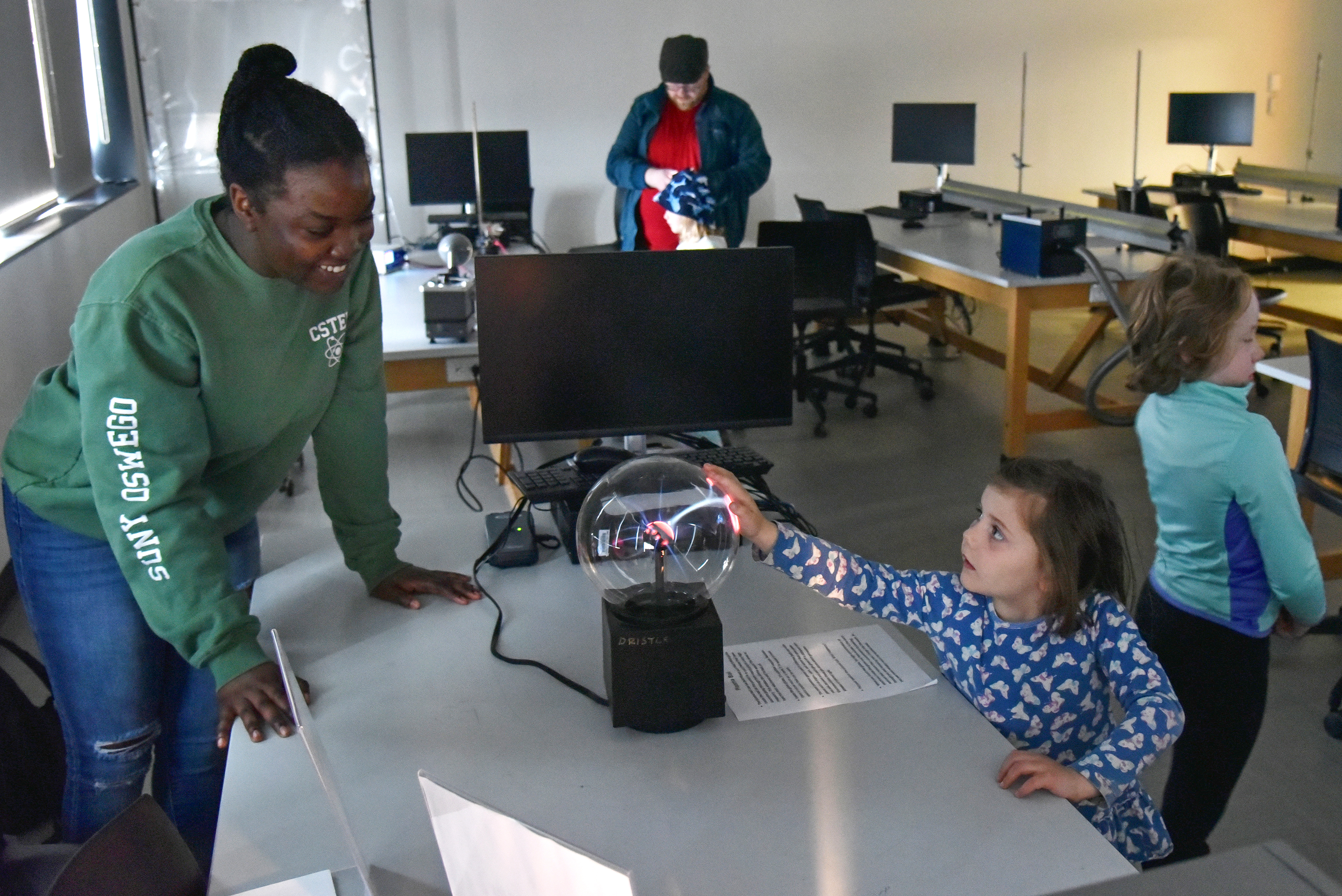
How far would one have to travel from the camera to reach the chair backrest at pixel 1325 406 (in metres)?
2.62

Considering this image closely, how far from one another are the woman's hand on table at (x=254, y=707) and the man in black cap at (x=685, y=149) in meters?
2.77

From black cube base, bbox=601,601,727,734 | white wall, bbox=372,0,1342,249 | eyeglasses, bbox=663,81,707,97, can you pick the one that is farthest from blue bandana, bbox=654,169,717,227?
white wall, bbox=372,0,1342,249

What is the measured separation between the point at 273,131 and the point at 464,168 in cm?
510

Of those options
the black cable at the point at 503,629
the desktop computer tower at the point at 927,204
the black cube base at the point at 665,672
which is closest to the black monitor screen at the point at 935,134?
the desktop computer tower at the point at 927,204

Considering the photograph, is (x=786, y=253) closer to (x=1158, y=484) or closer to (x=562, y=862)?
(x=1158, y=484)

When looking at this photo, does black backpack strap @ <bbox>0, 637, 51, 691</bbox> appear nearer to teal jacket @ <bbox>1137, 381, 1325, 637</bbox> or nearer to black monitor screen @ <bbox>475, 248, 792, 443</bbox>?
black monitor screen @ <bbox>475, 248, 792, 443</bbox>

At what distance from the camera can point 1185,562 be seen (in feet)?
6.07

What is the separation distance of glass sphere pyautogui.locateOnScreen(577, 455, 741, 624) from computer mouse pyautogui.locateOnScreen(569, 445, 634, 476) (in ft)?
1.61

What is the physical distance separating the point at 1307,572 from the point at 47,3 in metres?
5.25

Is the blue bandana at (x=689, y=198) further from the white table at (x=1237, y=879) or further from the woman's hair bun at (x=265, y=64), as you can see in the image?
the white table at (x=1237, y=879)

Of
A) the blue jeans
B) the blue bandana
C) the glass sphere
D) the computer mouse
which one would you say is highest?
the blue bandana

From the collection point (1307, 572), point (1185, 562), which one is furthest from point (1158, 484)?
point (1307, 572)

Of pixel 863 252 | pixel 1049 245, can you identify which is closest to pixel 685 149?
pixel 863 252

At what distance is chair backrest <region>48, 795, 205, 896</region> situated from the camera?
37.5 inches
